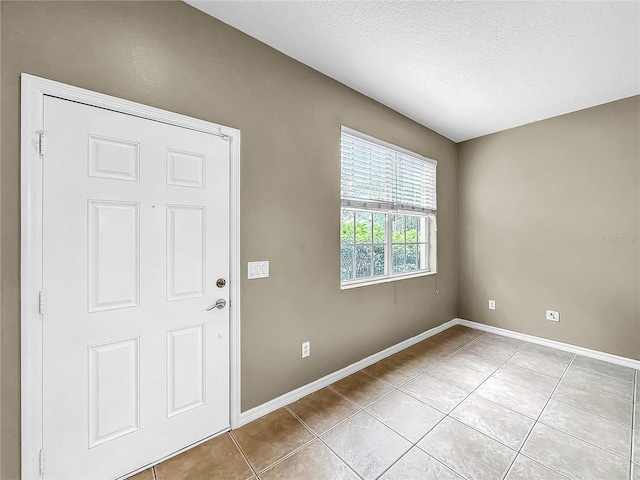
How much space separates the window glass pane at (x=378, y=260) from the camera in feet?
9.84

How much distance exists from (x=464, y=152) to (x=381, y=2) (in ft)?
9.53

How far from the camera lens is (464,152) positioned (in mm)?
3984

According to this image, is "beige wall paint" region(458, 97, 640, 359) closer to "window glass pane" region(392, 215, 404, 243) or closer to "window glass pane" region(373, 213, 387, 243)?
"window glass pane" region(392, 215, 404, 243)

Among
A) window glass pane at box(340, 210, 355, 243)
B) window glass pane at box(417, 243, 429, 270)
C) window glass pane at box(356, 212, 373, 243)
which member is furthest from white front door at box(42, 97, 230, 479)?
window glass pane at box(417, 243, 429, 270)

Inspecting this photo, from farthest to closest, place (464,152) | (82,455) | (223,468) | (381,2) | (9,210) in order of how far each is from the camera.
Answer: (464,152) < (381,2) < (223,468) < (82,455) < (9,210)

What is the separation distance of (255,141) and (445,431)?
2392mm

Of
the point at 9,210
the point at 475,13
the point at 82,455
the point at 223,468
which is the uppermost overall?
the point at 475,13

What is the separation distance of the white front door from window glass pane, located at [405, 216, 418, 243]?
7.76 ft

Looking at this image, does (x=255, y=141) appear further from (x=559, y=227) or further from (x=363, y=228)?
(x=559, y=227)

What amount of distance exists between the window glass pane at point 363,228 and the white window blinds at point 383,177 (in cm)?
12

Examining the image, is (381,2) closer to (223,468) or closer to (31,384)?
(31,384)

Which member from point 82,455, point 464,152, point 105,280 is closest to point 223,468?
point 82,455

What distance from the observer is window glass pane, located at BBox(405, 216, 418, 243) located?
344 centimetres

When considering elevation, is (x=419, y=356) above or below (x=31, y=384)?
below
